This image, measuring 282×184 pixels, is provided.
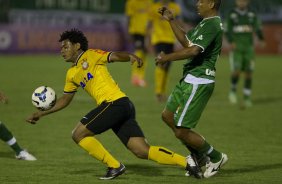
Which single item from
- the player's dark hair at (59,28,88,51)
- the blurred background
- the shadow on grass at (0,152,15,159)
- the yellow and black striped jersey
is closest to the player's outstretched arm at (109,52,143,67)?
the yellow and black striped jersey

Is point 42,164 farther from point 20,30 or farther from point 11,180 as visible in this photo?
point 20,30

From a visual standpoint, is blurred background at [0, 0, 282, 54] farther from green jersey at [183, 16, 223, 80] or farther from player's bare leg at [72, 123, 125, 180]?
green jersey at [183, 16, 223, 80]

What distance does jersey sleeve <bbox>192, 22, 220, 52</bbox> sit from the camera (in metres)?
8.57

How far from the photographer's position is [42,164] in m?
9.87

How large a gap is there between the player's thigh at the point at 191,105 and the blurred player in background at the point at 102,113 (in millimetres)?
407

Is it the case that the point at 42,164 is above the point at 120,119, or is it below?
below

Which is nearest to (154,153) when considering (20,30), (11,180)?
(11,180)

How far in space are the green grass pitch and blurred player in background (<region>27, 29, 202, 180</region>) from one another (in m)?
0.28

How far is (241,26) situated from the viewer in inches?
658

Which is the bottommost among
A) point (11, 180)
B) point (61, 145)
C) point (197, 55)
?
point (61, 145)

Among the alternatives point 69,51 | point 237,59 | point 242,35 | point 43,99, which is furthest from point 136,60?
point 242,35

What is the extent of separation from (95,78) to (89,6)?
23.5 meters

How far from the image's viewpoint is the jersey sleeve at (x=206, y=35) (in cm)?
857

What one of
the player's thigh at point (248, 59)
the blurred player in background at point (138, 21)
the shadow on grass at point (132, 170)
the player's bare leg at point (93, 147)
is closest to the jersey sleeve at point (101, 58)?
the player's bare leg at point (93, 147)
